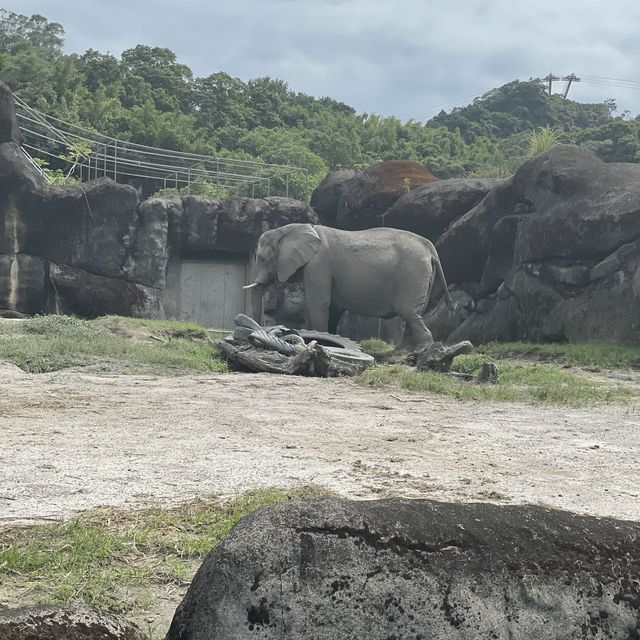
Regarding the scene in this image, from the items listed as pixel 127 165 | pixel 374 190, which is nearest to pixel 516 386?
pixel 374 190

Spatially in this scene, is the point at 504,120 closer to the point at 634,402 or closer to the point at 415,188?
the point at 415,188

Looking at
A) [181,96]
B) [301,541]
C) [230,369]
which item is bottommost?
[230,369]

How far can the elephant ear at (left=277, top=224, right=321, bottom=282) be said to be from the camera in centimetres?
1659

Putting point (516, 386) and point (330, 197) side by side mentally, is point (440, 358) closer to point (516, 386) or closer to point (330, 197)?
point (516, 386)

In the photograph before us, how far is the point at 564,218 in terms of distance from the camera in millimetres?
17734

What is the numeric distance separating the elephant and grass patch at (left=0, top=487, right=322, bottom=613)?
12.2 m

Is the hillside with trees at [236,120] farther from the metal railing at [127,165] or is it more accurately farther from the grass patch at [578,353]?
the grass patch at [578,353]

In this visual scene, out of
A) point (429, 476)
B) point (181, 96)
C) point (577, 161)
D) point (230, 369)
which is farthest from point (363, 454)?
point (181, 96)

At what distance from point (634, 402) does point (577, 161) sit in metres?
10.1

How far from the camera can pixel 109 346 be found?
12.5m

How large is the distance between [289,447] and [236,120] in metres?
42.1

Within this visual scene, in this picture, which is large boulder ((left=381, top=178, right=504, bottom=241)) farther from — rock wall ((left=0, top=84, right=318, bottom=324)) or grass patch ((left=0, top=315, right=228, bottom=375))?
grass patch ((left=0, top=315, right=228, bottom=375))

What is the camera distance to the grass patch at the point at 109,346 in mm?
11188

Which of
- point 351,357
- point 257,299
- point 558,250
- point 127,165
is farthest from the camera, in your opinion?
point 127,165
